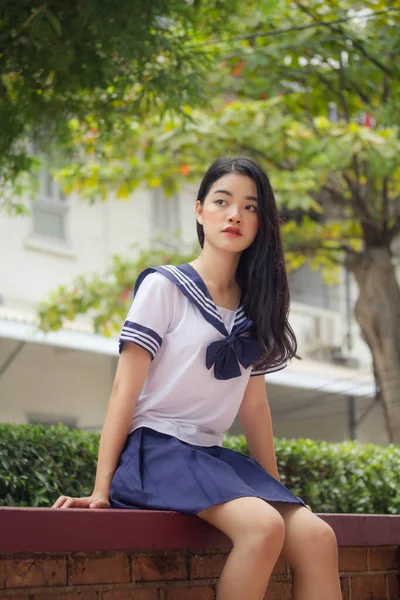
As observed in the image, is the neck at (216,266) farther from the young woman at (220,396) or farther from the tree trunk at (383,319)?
the tree trunk at (383,319)

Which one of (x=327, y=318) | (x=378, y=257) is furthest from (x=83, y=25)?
(x=327, y=318)

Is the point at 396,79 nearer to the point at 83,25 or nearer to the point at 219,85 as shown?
the point at 219,85

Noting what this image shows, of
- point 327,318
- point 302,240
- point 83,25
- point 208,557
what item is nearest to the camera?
point 208,557

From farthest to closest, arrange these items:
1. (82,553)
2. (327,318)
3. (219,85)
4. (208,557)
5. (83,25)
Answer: (327,318) < (219,85) < (83,25) < (208,557) < (82,553)

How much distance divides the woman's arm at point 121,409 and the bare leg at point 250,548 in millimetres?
440

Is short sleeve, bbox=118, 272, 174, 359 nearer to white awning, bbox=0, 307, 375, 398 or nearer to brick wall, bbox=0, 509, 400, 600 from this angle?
brick wall, bbox=0, 509, 400, 600

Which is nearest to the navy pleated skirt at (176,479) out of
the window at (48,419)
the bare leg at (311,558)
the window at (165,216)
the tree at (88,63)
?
the bare leg at (311,558)

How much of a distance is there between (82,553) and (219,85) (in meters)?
8.27

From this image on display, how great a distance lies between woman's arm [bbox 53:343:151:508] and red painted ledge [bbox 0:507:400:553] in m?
0.24

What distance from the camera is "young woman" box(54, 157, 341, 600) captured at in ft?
10.6

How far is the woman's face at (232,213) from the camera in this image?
3762 mm

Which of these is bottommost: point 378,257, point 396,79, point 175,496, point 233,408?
point 175,496

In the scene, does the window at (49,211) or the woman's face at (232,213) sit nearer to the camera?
the woman's face at (232,213)

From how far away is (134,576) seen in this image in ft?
10.8
